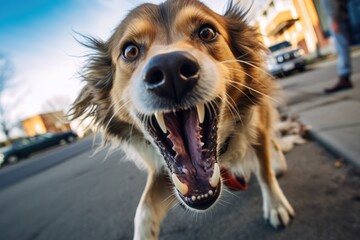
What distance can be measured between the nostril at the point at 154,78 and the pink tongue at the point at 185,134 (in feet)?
0.92

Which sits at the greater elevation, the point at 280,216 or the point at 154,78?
the point at 154,78

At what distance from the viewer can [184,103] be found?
4.81ft

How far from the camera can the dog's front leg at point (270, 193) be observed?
1983 mm

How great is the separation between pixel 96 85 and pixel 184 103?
114cm

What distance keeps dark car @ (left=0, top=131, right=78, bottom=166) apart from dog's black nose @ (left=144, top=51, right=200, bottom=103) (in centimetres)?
2481

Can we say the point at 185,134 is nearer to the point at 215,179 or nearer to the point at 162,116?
the point at 162,116

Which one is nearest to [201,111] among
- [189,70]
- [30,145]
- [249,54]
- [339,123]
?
[189,70]

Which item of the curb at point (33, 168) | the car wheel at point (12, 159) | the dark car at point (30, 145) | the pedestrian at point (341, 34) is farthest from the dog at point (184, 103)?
the car wheel at point (12, 159)

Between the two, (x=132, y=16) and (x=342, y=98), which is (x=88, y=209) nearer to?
(x=132, y=16)

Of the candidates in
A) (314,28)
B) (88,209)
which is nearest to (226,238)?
(88,209)

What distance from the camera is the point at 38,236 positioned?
3.12 m

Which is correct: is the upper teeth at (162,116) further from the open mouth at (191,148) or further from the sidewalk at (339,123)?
the sidewalk at (339,123)

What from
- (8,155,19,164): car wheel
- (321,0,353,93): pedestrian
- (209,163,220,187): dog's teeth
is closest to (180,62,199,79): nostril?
(209,163,220,187): dog's teeth

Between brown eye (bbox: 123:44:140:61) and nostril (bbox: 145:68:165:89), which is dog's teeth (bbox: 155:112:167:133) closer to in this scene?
nostril (bbox: 145:68:165:89)
